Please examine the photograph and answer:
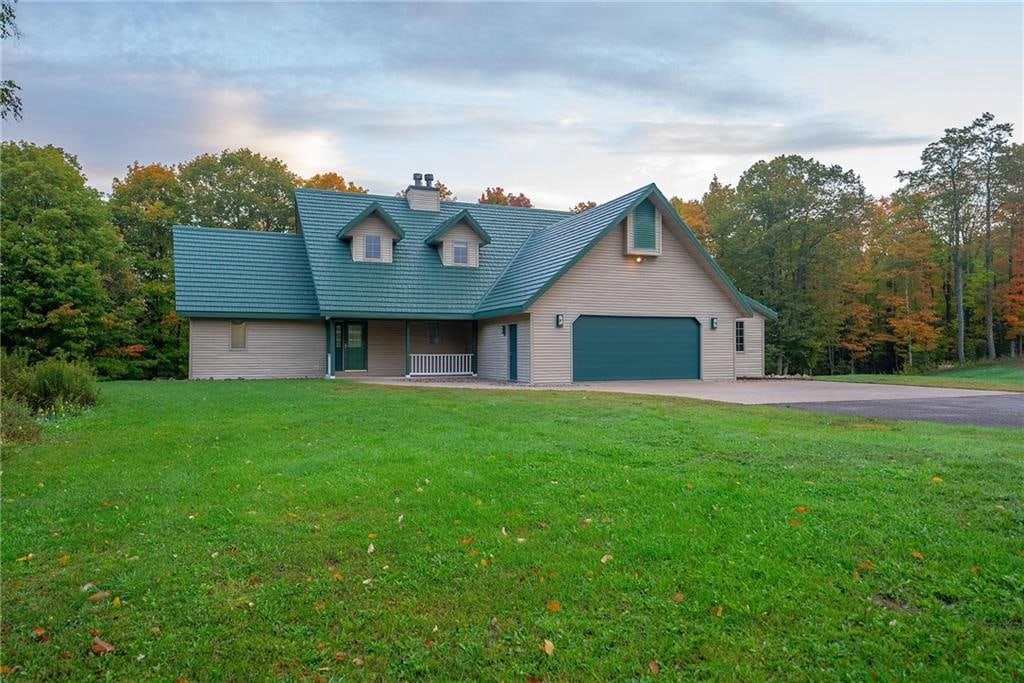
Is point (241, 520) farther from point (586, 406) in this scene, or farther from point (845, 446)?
point (586, 406)

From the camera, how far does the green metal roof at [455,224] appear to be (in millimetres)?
23484

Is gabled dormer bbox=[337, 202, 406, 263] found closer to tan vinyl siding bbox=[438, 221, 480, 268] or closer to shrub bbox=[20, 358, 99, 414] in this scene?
tan vinyl siding bbox=[438, 221, 480, 268]

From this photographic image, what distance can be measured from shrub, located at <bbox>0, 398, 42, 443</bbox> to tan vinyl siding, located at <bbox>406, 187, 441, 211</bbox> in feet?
58.8

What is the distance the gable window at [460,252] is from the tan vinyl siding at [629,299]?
593 cm

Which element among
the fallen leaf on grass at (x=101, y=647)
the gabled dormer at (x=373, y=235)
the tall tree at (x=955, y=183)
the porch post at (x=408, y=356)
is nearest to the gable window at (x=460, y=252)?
the gabled dormer at (x=373, y=235)

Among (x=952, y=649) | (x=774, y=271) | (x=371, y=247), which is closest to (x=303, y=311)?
(x=371, y=247)

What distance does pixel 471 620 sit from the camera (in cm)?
331

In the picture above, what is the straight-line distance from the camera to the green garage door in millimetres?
20016

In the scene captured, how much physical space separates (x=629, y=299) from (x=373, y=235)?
9727 millimetres

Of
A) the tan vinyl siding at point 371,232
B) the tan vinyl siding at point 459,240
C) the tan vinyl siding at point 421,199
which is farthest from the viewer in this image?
the tan vinyl siding at point 421,199

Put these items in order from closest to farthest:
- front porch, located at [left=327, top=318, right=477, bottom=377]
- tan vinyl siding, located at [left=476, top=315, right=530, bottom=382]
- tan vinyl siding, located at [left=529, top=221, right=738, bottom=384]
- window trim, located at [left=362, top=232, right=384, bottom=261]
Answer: tan vinyl siding, located at [left=529, top=221, right=738, bottom=384] → tan vinyl siding, located at [left=476, top=315, right=530, bottom=382] → front porch, located at [left=327, top=318, right=477, bottom=377] → window trim, located at [left=362, top=232, right=384, bottom=261]

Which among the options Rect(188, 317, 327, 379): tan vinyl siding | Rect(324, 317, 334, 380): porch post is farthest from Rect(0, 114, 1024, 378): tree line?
Rect(324, 317, 334, 380): porch post

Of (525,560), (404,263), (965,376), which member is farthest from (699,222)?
(525,560)

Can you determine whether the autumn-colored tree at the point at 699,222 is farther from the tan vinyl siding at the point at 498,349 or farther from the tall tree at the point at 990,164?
the tan vinyl siding at the point at 498,349
